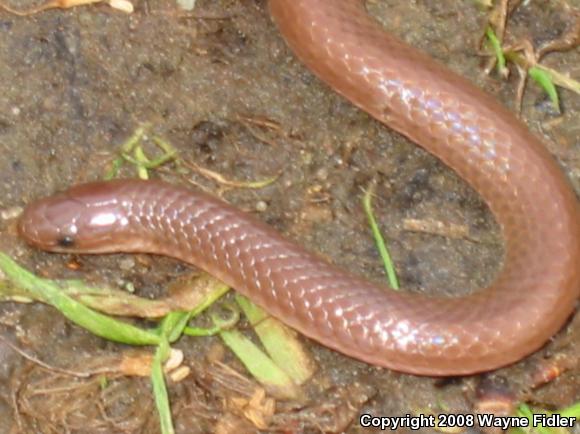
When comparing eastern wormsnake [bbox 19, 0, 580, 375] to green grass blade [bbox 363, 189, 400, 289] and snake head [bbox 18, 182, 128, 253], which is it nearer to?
snake head [bbox 18, 182, 128, 253]

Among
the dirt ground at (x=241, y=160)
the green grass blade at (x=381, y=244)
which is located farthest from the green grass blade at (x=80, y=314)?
the green grass blade at (x=381, y=244)

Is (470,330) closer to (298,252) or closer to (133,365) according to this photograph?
(298,252)

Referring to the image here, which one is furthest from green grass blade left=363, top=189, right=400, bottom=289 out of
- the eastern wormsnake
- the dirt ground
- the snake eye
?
the snake eye

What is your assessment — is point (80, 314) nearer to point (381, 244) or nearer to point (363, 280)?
point (363, 280)

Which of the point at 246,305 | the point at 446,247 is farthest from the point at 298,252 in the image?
the point at 446,247

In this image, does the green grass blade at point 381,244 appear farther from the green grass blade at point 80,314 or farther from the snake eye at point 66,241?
the snake eye at point 66,241

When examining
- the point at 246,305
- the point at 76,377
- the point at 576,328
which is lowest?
the point at 76,377

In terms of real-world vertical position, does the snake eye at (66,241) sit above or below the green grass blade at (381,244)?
below

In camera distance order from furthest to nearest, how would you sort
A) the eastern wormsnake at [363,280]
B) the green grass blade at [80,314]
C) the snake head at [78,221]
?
the snake head at [78,221] < the green grass blade at [80,314] < the eastern wormsnake at [363,280]
